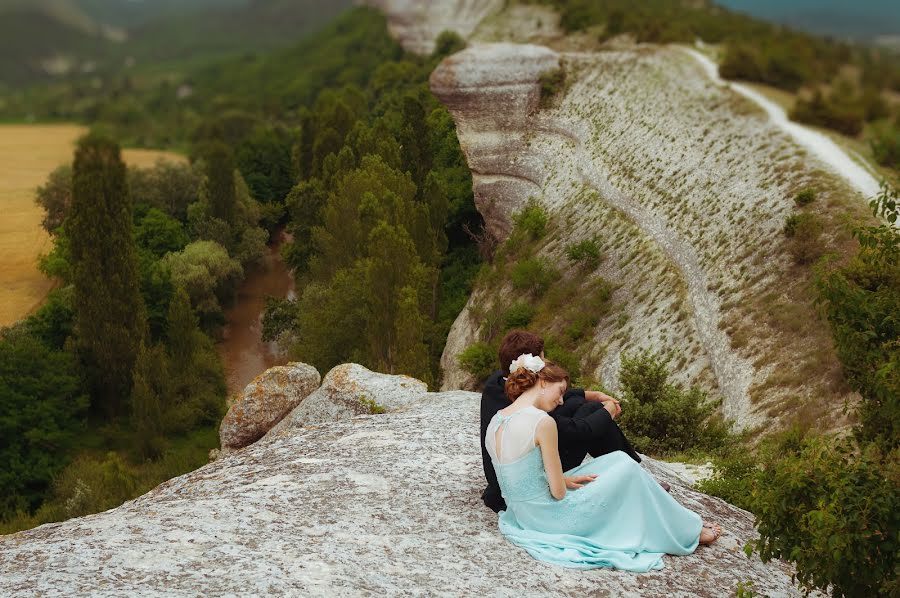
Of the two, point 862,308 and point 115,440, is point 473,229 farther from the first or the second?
point 862,308

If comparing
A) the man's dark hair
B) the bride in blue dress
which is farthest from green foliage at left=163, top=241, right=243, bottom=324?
the bride in blue dress

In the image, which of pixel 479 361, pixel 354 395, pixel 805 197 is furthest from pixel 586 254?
pixel 354 395

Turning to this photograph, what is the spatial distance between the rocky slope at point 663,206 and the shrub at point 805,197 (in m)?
0.45

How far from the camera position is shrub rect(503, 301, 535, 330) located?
125 feet

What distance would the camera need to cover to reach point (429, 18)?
104562 mm

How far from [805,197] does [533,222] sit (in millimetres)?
18940

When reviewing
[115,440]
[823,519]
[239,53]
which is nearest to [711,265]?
[823,519]

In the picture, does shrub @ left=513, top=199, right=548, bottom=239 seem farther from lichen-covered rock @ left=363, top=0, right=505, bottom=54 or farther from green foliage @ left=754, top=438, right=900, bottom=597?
lichen-covered rock @ left=363, top=0, right=505, bottom=54

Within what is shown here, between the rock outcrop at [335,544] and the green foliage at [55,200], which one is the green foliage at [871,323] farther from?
the green foliage at [55,200]

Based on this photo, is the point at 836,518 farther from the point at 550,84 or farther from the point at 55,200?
the point at 55,200

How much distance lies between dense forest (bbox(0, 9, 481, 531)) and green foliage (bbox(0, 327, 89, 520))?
0.08 metres

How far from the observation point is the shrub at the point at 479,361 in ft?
116

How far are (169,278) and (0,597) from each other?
138 feet

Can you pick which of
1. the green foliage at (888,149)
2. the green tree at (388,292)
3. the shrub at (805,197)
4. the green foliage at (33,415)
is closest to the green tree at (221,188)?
the green foliage at (33,415)
